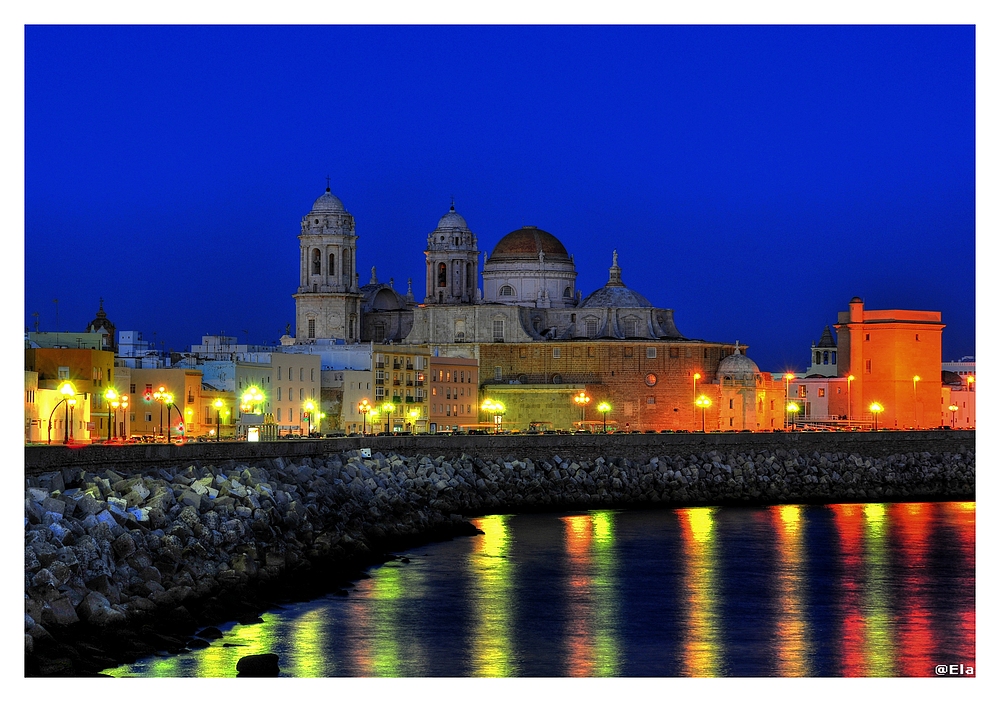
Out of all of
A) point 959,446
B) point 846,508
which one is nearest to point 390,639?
point 846,508

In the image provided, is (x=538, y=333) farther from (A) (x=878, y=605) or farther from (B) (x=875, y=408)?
(A) (x=878, y=605)

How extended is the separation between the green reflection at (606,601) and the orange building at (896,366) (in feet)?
103

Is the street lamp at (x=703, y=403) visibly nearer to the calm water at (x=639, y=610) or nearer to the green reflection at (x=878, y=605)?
the green reflection at (x=878, y=605)

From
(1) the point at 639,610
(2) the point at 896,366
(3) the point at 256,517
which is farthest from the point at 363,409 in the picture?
(1) the point at 639,610

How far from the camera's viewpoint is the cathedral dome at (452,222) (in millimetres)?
80062

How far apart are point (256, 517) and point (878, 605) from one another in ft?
37.9

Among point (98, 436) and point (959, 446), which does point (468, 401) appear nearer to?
point (959, 446)

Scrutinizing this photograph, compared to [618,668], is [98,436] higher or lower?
higher

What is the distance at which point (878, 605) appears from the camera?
31.2m

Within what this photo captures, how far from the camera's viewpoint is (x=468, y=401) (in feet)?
240

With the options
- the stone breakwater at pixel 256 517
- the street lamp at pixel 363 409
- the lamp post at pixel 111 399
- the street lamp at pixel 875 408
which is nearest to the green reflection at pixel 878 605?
the stone breakwater at pixel 256 517

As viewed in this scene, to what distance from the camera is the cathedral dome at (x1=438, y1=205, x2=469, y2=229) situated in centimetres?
8006

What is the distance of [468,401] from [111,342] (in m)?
15.3
